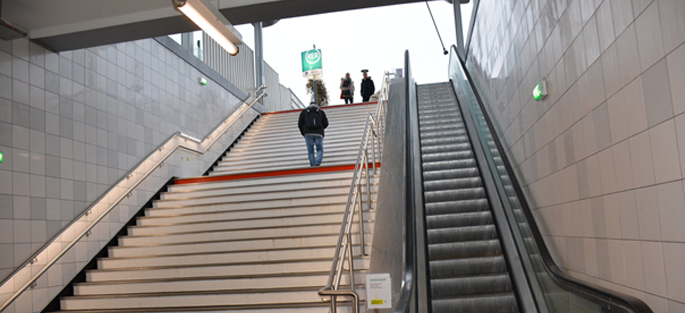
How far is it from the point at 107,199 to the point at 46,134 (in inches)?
47.8

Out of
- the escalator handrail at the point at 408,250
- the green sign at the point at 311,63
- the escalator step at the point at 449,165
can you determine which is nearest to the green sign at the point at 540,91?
the escalator handrail at the point at 408,250

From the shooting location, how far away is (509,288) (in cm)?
450

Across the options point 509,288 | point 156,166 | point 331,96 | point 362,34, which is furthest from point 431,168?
point 362,34

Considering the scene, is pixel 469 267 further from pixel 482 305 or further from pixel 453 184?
pixel 453 184

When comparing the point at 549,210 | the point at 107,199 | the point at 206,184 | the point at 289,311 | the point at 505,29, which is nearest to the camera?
the point at 549,210

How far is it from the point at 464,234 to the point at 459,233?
0.05 m

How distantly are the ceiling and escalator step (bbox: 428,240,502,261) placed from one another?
2775 mm

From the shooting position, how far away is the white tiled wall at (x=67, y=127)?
16.9 feet

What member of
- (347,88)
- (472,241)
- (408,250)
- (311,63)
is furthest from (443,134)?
(311,63)

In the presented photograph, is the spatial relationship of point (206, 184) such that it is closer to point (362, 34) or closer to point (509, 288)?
point (509, 288)

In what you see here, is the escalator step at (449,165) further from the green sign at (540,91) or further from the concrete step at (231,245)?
the green sign at (540,91)

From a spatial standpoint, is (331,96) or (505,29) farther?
(331,96)

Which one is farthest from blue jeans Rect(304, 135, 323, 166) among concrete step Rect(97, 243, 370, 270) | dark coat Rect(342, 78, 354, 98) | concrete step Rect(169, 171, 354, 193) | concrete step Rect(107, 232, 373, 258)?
dark coat Rect(342, 78, 354, 98)

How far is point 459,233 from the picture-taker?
5.34 metres
